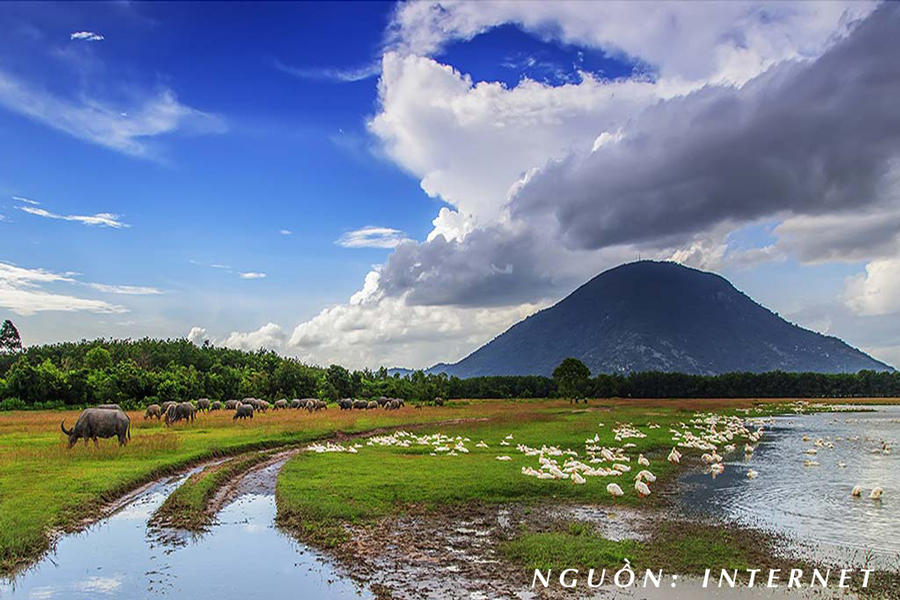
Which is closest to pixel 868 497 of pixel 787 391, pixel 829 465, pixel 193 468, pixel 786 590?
pixel 829 465

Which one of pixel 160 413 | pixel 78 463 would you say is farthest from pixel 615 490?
pixel 160 413

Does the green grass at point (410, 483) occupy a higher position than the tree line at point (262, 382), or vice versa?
the tree line at point (262, 382)

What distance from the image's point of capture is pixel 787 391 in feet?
379

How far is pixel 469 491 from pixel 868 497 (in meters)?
13.3


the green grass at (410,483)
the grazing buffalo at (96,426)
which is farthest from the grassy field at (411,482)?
the grazing buffalo at (96,426)

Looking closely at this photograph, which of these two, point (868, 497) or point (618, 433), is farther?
point (618, 433)

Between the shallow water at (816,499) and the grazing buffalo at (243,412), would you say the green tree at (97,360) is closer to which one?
the grazing buffalo at (243,412)

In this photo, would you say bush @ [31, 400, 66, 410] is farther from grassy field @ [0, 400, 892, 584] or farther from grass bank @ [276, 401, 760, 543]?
grass bank @ [276, 401, 760, 543]

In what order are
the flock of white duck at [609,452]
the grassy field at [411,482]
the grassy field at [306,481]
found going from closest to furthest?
the grassy field at [306,481]
the grassy field at [411,482]
the flock of white duck at [609,452]

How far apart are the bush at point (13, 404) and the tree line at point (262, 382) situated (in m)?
0.11

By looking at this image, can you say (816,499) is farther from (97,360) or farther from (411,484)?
(97,360)

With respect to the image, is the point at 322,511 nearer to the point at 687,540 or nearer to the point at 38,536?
the point at 38,536

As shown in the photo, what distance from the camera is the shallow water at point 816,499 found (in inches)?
572

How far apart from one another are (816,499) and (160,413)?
142 ft
